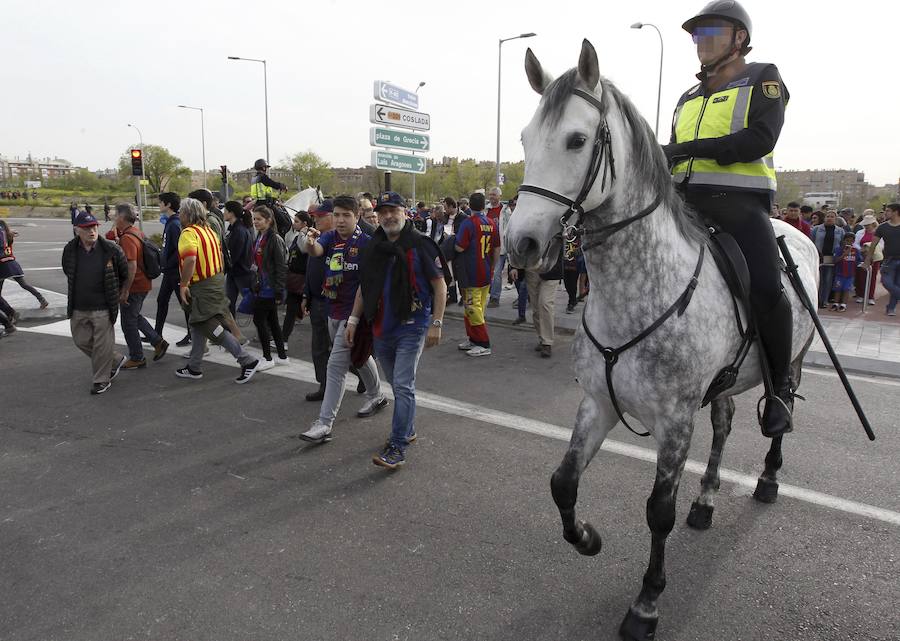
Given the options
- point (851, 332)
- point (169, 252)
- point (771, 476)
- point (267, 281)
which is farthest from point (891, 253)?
point (169, 252)

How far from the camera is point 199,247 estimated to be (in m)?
6.43

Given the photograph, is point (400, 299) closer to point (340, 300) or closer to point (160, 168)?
point (340, 300)

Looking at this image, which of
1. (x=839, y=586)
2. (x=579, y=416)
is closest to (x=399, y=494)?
(x=579, y=416)

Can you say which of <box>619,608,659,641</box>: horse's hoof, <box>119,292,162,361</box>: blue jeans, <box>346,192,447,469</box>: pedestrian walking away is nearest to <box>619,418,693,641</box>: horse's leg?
<box>619,608,659,641</box>: horse's hoof

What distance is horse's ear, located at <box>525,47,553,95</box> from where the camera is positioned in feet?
8.00

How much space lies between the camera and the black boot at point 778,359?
2.95 m

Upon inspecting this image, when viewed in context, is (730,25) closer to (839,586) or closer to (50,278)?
(839,586)

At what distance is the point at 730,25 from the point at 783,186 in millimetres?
83796

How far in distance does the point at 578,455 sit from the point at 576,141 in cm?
149

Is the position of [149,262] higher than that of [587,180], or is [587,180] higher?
[587,180]

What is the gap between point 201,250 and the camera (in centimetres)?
645

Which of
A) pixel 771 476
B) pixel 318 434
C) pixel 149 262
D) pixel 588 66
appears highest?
pixel 588 66

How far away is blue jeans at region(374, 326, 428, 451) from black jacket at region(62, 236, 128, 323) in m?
3.52

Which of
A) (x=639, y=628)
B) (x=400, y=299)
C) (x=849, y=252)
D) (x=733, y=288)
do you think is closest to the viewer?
(x=639, y=628)
